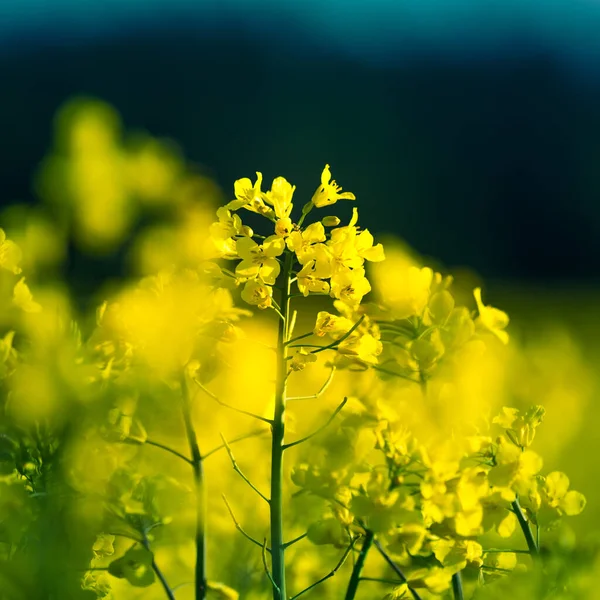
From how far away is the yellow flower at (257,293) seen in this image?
62 cm

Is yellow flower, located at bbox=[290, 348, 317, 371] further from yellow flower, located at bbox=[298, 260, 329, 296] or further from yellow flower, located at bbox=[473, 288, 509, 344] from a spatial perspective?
yellow flower, located at bbox=[473, 288, 509, 344]

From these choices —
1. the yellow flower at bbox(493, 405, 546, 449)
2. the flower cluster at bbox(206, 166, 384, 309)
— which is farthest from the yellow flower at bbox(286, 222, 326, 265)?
the yellow flower at bbox(493, 405, 546, 449)

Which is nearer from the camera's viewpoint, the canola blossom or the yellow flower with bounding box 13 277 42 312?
the canola blossom

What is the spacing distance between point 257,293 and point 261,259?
0.03 m

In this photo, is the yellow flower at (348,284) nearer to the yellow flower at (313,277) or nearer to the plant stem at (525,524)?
the yellow flower at (313,277)

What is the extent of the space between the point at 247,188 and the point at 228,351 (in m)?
0.14

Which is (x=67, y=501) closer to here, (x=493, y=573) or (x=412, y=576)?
(x=412, y=576)

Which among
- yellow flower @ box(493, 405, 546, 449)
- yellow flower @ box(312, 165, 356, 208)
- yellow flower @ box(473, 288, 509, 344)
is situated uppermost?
yellow flower @ box(312, 165, 356, 208)

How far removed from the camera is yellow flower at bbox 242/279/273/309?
0.62 m

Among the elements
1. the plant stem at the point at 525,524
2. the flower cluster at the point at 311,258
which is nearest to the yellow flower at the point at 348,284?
the flower cluster at the point at 311,258

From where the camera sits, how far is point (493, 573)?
73 centimetres

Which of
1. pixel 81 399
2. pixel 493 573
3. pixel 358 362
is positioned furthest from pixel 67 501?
pixel 493 573

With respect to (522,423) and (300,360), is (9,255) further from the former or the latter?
(522,423)

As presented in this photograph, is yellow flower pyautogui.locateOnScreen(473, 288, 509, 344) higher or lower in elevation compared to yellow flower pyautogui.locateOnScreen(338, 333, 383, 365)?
higher
